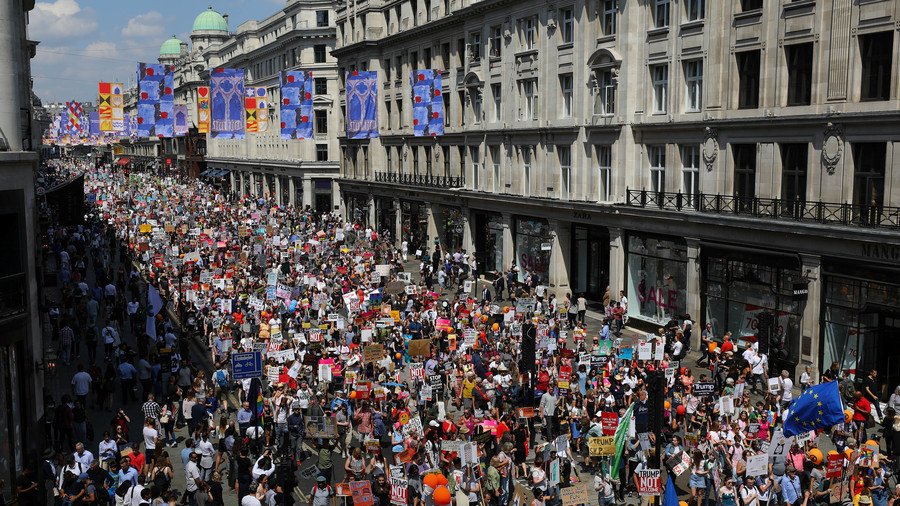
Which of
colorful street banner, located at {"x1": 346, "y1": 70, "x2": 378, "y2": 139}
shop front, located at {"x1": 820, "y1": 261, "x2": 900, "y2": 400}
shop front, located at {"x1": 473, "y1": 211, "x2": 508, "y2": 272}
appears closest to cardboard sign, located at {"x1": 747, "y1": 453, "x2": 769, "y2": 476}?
shop front, located at {"x1": 820, "y1": 261, "x2": 900, "y2": 400}

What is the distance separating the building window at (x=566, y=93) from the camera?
138 ft

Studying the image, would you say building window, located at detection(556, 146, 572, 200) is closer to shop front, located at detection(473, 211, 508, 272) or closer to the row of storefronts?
the row of storefronts

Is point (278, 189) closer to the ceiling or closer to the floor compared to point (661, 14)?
closer to the floor

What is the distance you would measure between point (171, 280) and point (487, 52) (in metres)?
21.3

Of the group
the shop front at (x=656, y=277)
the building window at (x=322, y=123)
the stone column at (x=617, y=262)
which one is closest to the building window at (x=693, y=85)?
the shop front at (x=656, y=277)

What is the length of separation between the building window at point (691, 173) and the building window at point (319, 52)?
5941cm

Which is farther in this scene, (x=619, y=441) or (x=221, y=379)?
(x=221, y=379)

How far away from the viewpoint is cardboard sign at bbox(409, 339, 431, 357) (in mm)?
26875

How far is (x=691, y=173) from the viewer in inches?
1350

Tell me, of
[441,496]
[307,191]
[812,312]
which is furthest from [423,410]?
[307,191]

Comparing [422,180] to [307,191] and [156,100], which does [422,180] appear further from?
[307,191]

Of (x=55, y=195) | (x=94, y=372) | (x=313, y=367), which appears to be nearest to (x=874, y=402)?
(x=313, y=367)

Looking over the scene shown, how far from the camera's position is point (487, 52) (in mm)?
50031

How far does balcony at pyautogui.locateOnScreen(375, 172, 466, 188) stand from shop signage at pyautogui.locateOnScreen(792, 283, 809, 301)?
2835 centimetres
